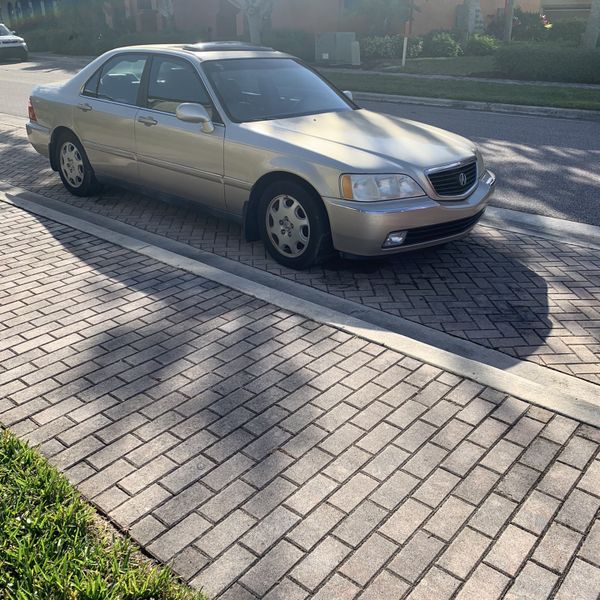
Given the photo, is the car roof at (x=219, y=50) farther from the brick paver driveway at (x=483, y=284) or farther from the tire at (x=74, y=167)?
the brick paver driveway at (x=483, y=284)

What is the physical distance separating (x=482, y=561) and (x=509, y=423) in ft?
3.40

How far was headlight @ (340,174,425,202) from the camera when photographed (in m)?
5.18

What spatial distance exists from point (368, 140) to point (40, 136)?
4383 mm

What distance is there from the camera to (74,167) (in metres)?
7.72

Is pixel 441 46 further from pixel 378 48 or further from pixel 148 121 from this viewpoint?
pixel 148 121

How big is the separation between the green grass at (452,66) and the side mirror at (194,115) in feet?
54.1

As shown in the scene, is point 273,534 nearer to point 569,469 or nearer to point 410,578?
point 410,578

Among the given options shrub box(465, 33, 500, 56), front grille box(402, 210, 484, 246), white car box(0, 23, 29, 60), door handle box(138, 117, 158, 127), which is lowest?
white car box(0, 23, 29, 60)

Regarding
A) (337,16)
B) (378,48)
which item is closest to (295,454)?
(378,48)

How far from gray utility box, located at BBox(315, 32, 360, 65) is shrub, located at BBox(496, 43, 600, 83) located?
6206mm

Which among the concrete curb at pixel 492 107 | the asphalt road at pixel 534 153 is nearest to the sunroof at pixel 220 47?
the asphalt road at pixel 534 153

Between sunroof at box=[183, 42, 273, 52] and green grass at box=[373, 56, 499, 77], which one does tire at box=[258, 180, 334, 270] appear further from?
green grass at box=[373, 56, 499, 77]

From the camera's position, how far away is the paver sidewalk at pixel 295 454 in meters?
2.73

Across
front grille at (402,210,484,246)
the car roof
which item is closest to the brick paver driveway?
front grille at (402,210,484,246)
